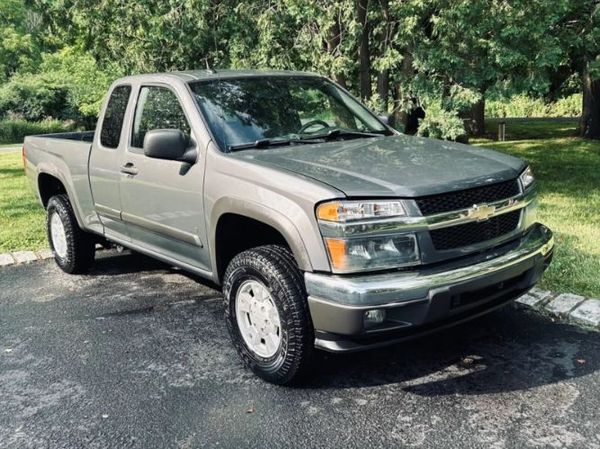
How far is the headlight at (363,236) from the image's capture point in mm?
3299

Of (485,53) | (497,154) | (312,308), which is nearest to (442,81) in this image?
(485,53)

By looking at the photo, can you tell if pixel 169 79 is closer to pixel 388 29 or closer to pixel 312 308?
pixel 312 308

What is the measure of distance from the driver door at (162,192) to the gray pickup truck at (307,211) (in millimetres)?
14

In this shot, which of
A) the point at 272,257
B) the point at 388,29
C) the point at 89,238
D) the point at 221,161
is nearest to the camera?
the point at 272,257

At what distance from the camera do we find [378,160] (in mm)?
3889

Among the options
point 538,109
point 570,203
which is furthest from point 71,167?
point 538,109

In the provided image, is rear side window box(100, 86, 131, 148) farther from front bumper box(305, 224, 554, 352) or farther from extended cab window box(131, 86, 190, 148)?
front bumper box(305, 224, 554, 352)

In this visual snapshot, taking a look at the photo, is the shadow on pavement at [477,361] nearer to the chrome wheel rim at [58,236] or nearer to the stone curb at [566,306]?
the stone curb at [566,306]

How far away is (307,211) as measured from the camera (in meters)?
3.39

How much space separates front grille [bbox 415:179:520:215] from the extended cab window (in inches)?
73.3

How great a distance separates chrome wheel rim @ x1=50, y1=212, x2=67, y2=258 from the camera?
6438mm

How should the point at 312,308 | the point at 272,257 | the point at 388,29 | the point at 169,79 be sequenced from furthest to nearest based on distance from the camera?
the point at 388,29
the point at 169,79
the point at 272,257
the point at 312,308

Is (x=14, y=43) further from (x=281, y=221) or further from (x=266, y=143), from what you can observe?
(x=281, y=221)

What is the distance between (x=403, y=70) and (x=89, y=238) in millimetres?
5563
